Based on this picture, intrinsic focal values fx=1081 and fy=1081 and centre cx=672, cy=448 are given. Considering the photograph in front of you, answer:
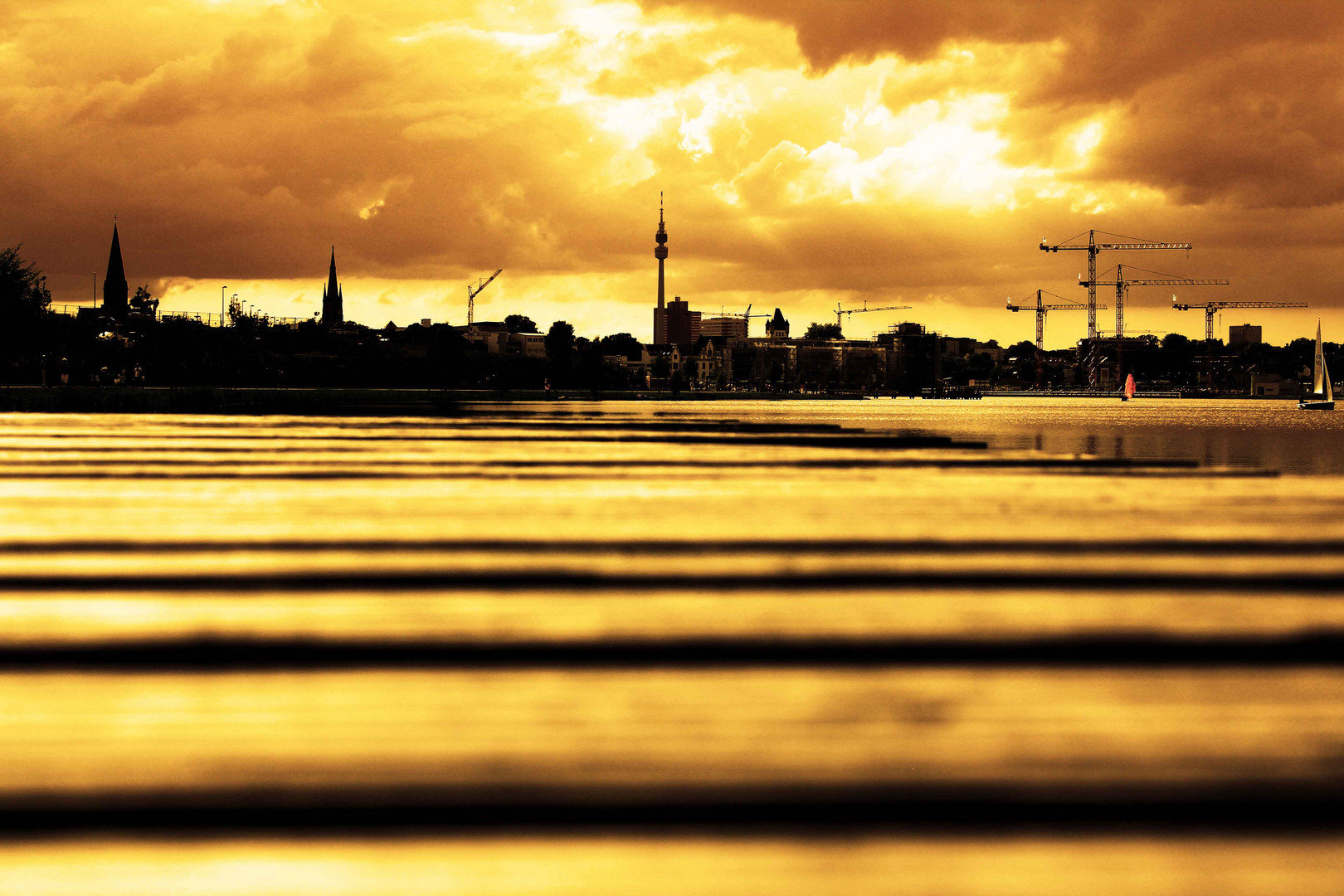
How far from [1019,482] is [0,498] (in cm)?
1049

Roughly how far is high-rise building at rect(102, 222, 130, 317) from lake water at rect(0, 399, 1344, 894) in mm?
176163

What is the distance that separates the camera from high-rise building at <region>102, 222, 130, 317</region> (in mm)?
164875

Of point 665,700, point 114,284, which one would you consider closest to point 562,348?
point 114,284

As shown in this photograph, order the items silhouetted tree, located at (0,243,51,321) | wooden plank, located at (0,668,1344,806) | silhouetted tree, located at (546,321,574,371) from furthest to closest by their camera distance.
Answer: silhouetted tree, located at (546,321,574,371) → silhouetted tree, located at (0,243,51,321) → wooden plank, located at (0,668,1344,806)

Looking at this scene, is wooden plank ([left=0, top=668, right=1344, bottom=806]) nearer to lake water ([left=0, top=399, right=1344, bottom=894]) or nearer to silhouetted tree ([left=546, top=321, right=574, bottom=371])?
lake water ([left=0, top=399, right=1344, bottom=894])

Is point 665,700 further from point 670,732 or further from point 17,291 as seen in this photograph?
point 17,291

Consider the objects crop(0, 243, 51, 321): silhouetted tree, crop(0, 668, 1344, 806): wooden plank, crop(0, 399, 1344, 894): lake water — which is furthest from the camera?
crop(0, 243, 51, 321): silhouetted tree

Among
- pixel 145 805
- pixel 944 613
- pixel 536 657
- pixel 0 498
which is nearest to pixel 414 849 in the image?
pixel 145 805

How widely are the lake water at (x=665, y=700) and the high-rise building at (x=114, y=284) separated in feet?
578

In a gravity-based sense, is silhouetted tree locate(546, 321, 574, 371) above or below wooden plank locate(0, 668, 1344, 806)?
above

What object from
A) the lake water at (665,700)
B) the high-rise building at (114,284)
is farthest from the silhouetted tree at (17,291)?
the high-rise building at (114,284)

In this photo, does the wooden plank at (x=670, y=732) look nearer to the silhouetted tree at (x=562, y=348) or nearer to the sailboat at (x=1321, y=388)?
the sailboat at (x=1321, y=388)

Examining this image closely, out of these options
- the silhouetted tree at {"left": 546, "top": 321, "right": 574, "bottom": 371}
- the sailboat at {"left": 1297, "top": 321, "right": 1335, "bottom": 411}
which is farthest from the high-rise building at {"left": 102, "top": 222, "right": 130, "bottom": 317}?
the sailboat at {"left": 1297, "top": 321, "right": 1335, "bottom": 411}

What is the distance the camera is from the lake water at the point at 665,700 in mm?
3105
